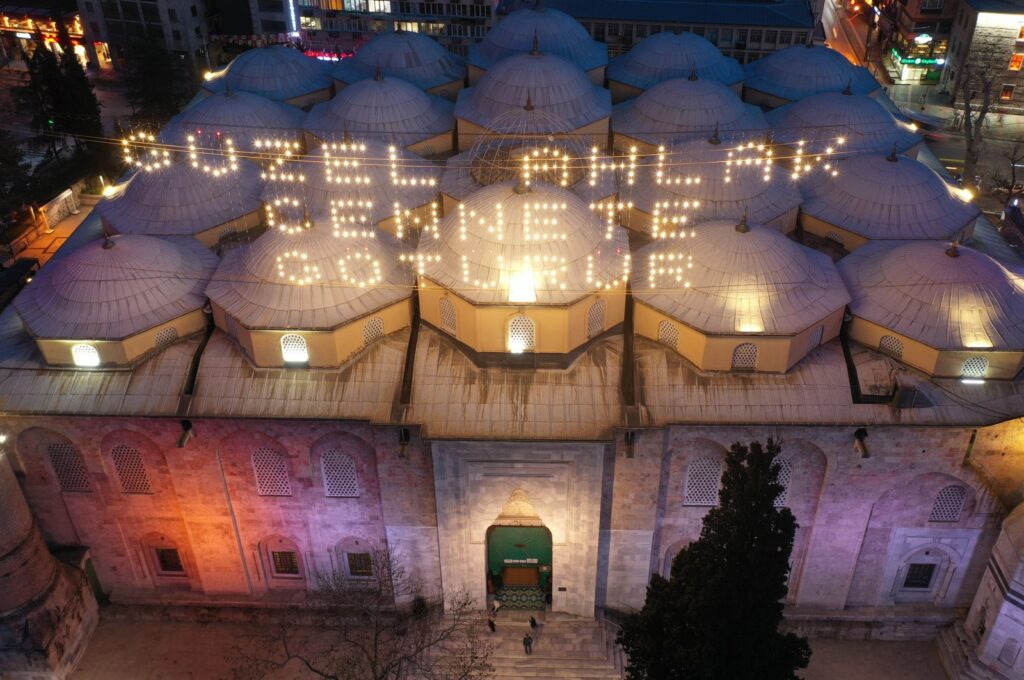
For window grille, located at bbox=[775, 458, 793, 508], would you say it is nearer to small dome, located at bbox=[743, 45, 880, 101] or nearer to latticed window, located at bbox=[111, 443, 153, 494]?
latticed window, located at bbox=[111, 443, 153, 494]

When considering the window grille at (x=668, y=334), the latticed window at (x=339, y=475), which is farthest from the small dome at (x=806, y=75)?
the latticed window at (x=339, y=475)

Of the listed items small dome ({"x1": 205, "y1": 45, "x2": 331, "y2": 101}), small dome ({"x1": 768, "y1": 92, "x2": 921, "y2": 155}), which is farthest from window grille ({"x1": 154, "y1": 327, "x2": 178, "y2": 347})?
small dome ({"x1": 768, "y1": 92, "x2": 921, "y2": 155})

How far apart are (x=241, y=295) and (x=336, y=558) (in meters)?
10.0

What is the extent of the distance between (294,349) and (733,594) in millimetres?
15796

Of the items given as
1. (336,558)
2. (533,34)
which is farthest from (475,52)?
(336,558)

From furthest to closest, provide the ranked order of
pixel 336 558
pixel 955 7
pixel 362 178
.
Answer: pixel 955 7 → pixel 362 178 → pixel 336 558

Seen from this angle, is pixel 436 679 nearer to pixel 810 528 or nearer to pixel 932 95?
pixel 810 528

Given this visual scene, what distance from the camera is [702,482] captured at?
2906cm

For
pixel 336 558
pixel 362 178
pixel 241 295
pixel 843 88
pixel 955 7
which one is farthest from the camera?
pixel 955 7

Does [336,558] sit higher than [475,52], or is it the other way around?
[475,52]

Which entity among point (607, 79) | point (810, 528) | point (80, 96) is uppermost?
point (607, 79)

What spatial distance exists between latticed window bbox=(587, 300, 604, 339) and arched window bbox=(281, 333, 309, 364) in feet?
31.0

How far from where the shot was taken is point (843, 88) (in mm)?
44906

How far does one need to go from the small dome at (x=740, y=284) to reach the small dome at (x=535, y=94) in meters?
10.8
